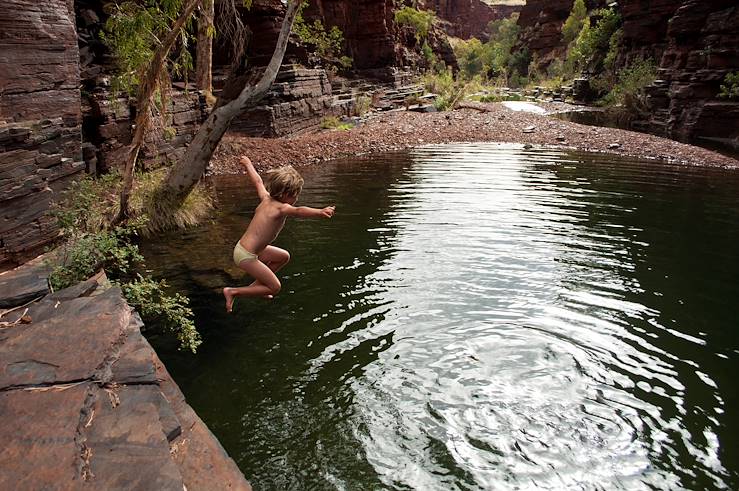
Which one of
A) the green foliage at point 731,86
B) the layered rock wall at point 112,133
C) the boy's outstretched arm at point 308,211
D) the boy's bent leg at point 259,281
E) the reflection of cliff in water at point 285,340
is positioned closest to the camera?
the reflection of cliff in water at point 285,340

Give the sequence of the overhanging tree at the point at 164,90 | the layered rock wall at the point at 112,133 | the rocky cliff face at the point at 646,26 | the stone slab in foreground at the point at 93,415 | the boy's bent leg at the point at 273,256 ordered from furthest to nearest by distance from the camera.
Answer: the rocky cliff face at the point at 646,26
the layered rock wall at the point at 112,133
the overhanging tree at the point at 164,90
the boy's bent leg at the point at 273,256
the stone slab in foreground at the point at 93,415

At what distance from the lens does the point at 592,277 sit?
746 cm

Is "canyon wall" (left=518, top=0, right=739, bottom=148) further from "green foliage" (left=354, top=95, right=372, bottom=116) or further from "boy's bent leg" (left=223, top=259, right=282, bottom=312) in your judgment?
"boy's bent leg" (left=223, top=259, right=282, bottom=312)

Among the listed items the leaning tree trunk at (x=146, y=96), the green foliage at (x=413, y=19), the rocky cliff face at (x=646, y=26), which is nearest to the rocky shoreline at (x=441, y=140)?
the leaning tree trunk at (x=146, y=96)

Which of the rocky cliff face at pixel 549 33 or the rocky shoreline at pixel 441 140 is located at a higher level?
the rocky cliff face at pixel 549 33

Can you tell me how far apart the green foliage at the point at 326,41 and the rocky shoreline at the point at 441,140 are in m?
5.35

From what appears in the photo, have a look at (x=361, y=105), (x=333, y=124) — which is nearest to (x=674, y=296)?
(x=333, y=124)

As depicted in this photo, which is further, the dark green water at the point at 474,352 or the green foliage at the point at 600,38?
the green foliage at the point at 600,38

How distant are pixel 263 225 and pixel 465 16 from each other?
13064 centimetres

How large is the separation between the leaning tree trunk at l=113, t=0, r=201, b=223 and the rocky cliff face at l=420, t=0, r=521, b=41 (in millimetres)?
109552

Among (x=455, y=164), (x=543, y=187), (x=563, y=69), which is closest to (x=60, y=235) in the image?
(x=543, y=187)

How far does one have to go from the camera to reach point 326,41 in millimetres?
29359

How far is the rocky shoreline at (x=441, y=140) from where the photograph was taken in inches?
677

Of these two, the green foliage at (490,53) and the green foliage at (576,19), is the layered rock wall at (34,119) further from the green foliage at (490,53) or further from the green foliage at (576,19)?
the green foliage at (490,53)
